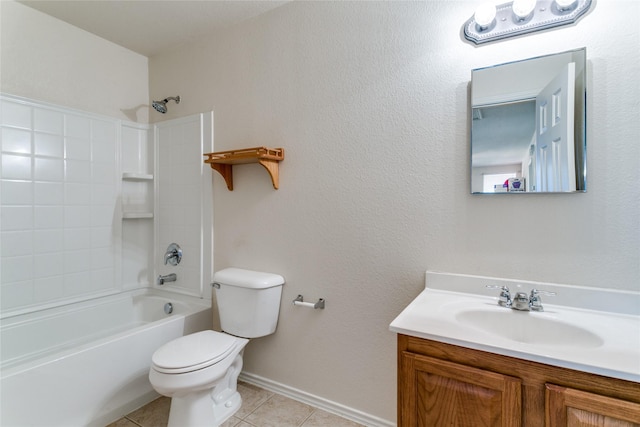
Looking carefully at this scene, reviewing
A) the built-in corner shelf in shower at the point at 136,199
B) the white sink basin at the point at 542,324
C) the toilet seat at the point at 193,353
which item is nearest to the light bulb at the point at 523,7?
the white sink basin at the point at 542,324

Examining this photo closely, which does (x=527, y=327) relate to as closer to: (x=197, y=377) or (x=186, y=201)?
(x=197, y=377)

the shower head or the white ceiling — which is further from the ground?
the white ceiling

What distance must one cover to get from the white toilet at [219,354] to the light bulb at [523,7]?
5.62ft

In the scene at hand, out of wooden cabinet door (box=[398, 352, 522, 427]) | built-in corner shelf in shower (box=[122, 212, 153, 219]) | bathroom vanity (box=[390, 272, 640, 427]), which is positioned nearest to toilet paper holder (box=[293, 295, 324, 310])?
bathroom vanity (box=[390, 272, 640, 427])

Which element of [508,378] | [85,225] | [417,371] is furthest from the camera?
[85,225]

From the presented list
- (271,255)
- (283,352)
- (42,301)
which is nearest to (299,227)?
(271,255)

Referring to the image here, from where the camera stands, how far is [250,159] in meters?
1.88

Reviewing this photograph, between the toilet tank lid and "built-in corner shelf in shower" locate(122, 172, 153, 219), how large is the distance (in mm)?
1016

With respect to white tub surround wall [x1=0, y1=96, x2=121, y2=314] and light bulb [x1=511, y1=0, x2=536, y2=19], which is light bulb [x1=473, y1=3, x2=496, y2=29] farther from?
white tub surround wall [x1=0, y1=96, x2=121, y2=314]

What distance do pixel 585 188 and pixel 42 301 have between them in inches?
117

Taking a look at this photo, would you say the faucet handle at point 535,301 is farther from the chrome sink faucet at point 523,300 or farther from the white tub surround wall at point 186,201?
the white tub surround wall at point 186,201

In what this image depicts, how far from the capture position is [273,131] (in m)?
1.94

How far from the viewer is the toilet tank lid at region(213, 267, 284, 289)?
5.88 ft

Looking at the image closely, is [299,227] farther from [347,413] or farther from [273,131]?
[347,413]
